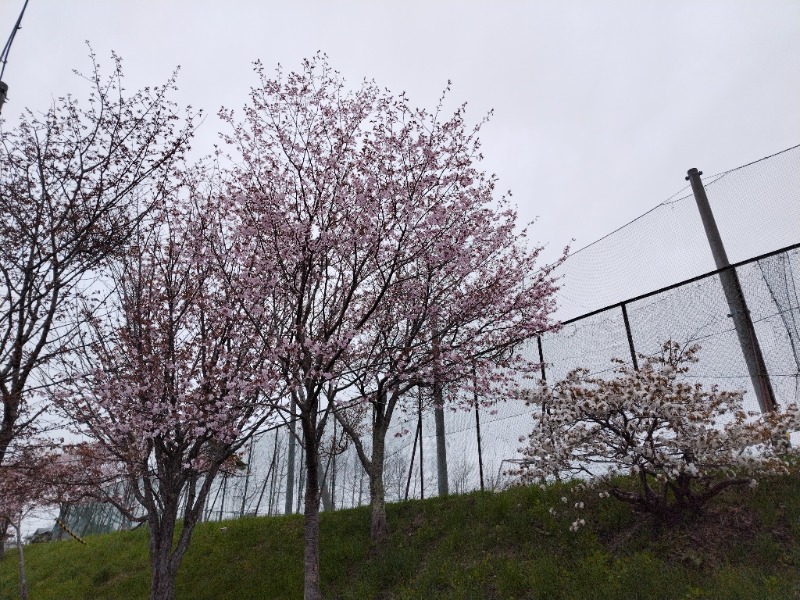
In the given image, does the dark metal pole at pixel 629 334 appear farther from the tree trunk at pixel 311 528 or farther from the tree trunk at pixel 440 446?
the tree trunk at pixel 311 528

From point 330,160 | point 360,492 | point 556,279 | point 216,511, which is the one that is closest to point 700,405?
point 556,279

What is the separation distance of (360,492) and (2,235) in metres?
9.50

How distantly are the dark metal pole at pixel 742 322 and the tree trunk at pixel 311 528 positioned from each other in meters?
6.44

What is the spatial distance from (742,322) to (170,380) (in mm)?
8724

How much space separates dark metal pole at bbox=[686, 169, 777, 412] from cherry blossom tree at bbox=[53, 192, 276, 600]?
676 cm

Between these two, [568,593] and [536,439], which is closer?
[568,593]

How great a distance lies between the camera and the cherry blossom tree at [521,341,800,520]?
20.7ft

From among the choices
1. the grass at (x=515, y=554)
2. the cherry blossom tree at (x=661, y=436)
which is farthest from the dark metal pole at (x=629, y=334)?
the grass at (x=515, y=554)

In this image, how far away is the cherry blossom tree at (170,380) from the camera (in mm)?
8406

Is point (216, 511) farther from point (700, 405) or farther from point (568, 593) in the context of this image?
point (700, 405)

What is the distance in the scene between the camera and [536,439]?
732cm

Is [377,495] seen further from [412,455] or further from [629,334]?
[629,334]

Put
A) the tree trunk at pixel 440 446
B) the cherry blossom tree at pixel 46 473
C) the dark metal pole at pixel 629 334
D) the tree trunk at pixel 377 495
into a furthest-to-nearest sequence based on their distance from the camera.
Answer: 1. the tree trunk at pixel 440 446
2. the tree trunk at pixel 377 495
3. the dark metal pole at pixel 629 334
4. the cherry blossom tree at pixel 46 473

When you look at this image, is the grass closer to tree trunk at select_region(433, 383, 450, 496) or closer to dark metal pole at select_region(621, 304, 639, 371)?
tree trunk at select_region(433, 383, 450, 496)
